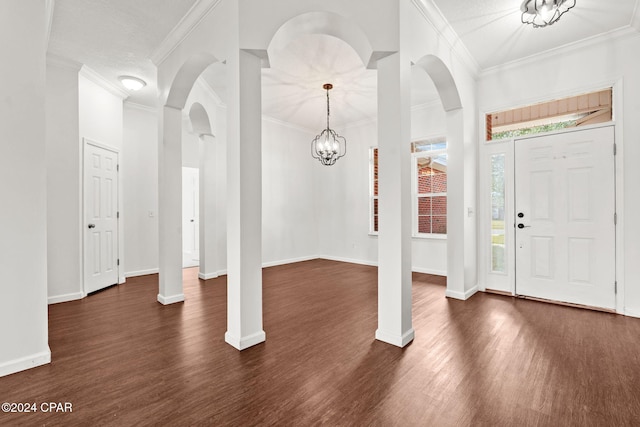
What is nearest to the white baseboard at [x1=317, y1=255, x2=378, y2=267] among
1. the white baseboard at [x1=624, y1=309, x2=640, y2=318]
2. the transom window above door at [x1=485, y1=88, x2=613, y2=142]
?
the transom window above door at [x1=485, y1=88, x2=613, y2=142]

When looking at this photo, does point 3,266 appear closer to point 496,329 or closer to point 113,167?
point 113,167

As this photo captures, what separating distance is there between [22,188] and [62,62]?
258cm

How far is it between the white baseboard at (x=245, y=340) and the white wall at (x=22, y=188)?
1354mm

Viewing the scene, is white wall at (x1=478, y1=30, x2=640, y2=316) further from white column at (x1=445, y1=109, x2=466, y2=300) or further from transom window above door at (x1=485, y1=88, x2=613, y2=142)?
white column at (x1=445, y1=109, x2=466, y2=300)

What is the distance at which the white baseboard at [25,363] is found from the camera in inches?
84.4

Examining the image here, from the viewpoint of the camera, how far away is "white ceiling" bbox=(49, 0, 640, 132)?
2946mm

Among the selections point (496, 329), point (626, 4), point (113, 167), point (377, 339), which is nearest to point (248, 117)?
point (377, 339)

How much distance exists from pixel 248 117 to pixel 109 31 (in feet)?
7.22

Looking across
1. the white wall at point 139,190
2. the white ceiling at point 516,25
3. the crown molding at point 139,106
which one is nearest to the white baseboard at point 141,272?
the white wall at point 139,190

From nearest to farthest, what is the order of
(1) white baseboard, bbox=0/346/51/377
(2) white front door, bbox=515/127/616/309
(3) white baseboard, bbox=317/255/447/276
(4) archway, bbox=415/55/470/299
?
(1) white baseboard, bbox=0/346/51/377 < (2) white front door, bbox=515/127/616/309 < (4) archway, bbox=415/55/470/299 < (3) white baseboard, bbox=317/255/447/276

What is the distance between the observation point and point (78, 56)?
12.4 ft

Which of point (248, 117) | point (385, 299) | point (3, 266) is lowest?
point (385, 299)

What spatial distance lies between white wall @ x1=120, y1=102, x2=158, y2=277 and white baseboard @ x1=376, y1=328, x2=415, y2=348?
4.70 metres

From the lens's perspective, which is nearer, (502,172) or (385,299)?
(385,299)
